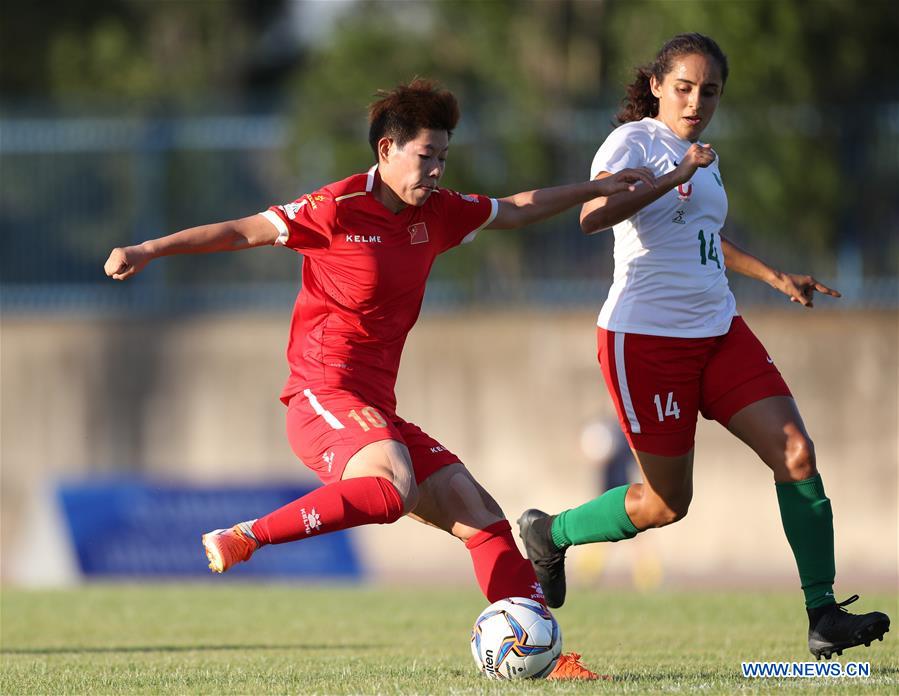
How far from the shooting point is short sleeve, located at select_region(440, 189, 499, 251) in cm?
644

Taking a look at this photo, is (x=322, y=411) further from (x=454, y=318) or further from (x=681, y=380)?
(x=454, y=318)

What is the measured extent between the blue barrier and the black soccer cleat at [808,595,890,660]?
933 centimetres

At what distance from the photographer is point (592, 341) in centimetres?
1556

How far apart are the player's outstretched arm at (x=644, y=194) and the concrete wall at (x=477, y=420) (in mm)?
8950

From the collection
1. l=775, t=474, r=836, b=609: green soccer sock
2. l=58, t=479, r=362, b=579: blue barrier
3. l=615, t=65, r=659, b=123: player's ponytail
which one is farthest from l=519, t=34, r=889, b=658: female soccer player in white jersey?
l=58, t=479, r=362, b=579: blue barrier

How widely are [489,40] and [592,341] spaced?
512 centimetres

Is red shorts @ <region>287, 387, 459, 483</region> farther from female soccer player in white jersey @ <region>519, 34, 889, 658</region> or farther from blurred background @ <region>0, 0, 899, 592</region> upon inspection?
blurred background @ <region>0, 0, 899, 592</region>

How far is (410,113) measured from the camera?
611 cm

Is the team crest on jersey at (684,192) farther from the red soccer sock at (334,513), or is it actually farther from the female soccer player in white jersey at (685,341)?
the red soccer sock at (334,513)

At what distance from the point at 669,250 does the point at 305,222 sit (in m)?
1.53

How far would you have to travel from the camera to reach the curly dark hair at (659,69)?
6344 mm

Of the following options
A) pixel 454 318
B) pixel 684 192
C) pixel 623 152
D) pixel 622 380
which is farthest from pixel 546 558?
pixel 454 318

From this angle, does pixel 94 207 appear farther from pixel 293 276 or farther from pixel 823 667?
pixel 823 667

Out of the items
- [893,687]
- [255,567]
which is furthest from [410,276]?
[255,567]
